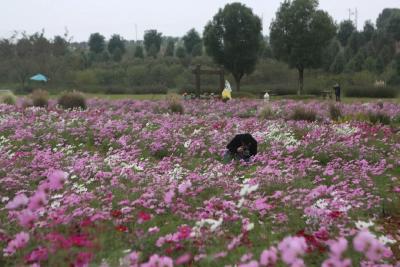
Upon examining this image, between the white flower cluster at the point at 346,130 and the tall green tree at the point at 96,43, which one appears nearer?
the white flower cluster at the point at 346,130

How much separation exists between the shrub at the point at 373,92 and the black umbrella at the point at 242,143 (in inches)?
1039

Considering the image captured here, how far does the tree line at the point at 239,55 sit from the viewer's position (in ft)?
132

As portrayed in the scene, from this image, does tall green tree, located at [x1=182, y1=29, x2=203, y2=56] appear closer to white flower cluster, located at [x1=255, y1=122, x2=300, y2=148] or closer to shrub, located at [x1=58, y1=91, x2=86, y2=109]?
shrub, located at [x1=58, y1=91, x2=86, y2=109]

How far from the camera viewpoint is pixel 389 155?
8867 millimetres

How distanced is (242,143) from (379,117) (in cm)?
852

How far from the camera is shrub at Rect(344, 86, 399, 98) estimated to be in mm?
32147

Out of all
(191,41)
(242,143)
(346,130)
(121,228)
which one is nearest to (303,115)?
(346,130)

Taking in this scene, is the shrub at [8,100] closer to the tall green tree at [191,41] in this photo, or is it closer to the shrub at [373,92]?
the shrub at [373,92]

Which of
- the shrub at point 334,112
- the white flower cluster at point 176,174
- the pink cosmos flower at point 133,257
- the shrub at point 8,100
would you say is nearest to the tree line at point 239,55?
the shrub at point 8,100

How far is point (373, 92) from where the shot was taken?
Answer: 1287 inches

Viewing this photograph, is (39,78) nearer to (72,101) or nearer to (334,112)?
(72,101)

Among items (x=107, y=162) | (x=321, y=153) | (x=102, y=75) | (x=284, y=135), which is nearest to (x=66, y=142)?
(x=107, y=162)

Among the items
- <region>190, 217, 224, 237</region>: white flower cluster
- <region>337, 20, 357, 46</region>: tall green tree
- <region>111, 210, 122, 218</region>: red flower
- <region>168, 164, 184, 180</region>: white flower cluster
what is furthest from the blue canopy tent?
<region>190, 217, 224, 237</region>: white flower cluster

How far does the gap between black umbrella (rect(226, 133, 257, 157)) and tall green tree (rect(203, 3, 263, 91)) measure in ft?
106
